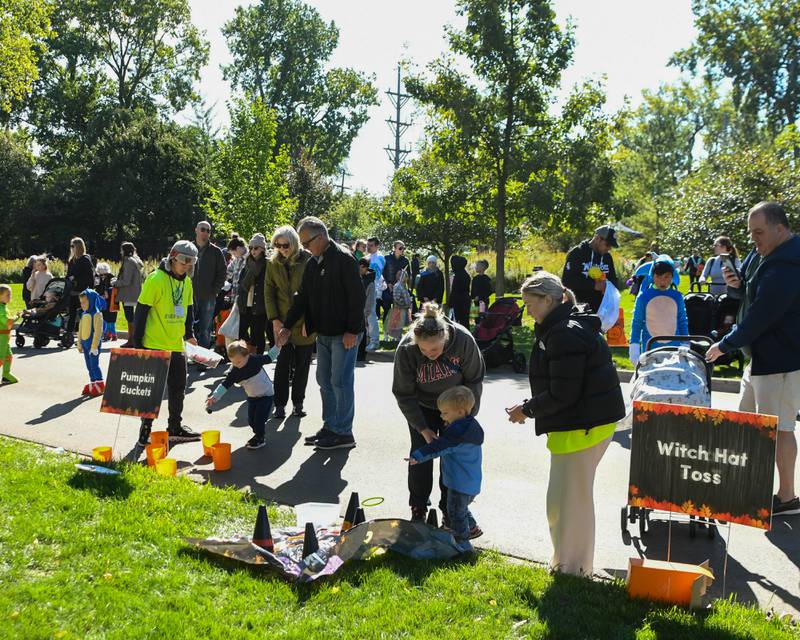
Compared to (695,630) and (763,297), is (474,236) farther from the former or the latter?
(695,630)

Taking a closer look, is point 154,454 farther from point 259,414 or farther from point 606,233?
point 606,233

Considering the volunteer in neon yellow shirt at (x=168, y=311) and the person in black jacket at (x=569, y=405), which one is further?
the volunteer in neon yellow shirt at (x=168, y=311)

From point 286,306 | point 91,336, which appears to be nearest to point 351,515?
point 286,306

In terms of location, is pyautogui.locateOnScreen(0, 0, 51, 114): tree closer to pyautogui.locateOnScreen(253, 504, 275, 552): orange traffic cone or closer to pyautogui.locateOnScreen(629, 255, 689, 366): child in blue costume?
pyautogui.locateOnScreen(629, 255, 689, 366): child in blue costume

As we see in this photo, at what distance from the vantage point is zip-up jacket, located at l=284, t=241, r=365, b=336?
25.1 feet

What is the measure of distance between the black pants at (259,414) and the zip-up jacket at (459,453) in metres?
3.16

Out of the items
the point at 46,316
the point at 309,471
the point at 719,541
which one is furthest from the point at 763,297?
the point at 46,316

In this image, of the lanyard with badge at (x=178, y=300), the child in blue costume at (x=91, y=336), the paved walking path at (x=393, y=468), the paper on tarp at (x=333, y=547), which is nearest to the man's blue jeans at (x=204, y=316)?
the paved walking path at (x=393, y=468)

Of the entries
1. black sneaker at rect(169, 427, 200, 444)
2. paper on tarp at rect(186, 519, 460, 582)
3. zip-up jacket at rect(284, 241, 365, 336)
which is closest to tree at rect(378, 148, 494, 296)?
zip-up jacket at rect(284, 241, 365, 336)

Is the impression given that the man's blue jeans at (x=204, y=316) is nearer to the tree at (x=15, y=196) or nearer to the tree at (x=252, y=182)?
the tree at (x=252, y=182)

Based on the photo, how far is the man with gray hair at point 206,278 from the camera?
12.2m

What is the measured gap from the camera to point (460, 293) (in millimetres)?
14859

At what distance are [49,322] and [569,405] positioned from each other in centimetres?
1333

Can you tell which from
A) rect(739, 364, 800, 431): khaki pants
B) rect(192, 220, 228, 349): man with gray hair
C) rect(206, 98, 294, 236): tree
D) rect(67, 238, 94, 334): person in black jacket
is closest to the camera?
rect(739, 364, 800, 431): khaki pants
